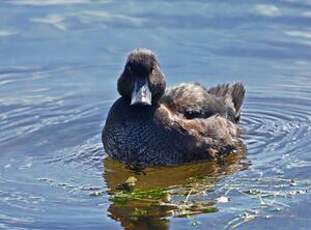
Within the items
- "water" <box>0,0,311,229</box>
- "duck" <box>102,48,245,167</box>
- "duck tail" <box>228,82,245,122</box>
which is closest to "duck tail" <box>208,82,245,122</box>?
"duck tail" <box>228,82,245,122</box>

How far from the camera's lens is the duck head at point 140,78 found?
1199 cm

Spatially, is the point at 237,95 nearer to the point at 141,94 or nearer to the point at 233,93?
the point at 233,93

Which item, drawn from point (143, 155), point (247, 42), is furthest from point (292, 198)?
point (247, 42)

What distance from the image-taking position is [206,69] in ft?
48.0

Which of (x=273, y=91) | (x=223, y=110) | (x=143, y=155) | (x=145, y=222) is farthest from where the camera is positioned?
(x=273, y=91)

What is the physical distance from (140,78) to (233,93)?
165 centimetres

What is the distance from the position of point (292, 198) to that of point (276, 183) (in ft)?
1.88

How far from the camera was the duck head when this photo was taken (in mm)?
11992

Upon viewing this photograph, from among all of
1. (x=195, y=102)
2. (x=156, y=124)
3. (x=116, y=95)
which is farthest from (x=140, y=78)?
(x=116, y=95)

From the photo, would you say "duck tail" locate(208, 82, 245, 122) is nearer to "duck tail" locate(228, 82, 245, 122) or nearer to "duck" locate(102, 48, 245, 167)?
"duck tail" locate(228, 82, 245, 122)

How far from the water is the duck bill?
74 centimetres

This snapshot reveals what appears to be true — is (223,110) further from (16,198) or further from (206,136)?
(16,198)

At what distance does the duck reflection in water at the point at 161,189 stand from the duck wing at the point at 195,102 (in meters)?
0.57

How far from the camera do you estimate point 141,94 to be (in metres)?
12.0
